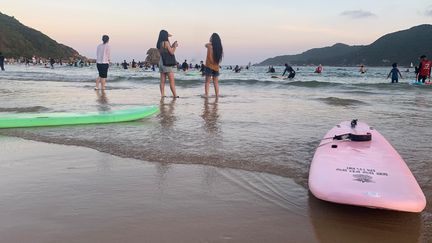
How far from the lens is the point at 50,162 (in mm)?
3494

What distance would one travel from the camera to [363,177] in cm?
259

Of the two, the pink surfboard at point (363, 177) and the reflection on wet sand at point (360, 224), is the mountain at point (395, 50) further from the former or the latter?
the reflection on wet sand at point (360, 224)

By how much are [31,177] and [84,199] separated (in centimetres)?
72

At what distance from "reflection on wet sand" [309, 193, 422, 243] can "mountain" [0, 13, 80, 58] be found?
10014 centimetres

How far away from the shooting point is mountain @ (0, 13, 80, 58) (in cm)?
9662

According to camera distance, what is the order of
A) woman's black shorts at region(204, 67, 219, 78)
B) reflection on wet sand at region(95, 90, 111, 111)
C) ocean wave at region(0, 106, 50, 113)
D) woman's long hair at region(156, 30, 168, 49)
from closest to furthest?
ocean wave at region(0, 106, 50, 113) → reflection on wet sand at region(95, 90, 111, 111) → woman's long hair at region(156, 30, 168, 49) → woman's black shorts at region(204, 67, 219, 78)

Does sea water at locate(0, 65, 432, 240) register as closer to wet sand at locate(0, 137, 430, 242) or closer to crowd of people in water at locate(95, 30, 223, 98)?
wet sand at locate(0, 137, 430, 242)

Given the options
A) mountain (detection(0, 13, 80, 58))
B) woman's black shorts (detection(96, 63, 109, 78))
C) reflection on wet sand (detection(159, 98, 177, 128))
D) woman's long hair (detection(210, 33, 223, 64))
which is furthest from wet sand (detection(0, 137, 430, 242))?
mountain (detection(0, 13, 80, 58))

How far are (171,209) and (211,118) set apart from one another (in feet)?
12.7

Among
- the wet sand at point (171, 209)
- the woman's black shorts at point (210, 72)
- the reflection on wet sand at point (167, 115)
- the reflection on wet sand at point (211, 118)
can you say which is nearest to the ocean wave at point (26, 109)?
the reflection on wet sand at point (167, 115)

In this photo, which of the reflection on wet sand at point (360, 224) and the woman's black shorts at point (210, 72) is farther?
the woman's black shorts at point (210, 72)

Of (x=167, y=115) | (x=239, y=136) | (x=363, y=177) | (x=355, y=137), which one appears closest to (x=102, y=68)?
(x=167, y=115)

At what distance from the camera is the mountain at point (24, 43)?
317ft

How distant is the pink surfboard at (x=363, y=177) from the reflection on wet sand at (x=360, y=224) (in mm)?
100
